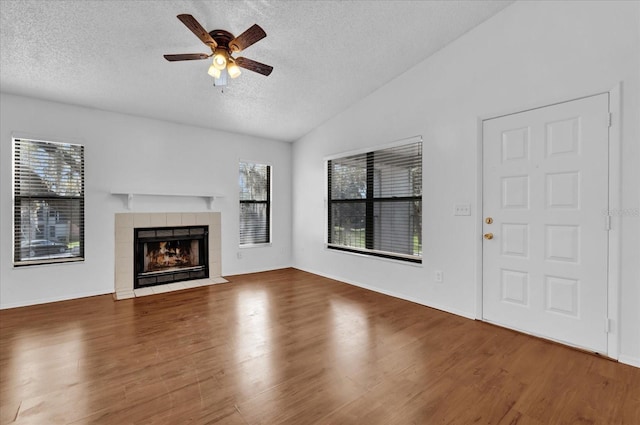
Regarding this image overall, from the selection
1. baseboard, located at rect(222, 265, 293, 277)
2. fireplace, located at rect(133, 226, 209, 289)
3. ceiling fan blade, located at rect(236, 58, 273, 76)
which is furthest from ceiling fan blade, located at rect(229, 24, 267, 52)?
baseboard, located at rect(222, 265, 293, 277)

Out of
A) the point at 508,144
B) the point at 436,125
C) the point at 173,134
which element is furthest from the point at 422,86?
the point at 173,134

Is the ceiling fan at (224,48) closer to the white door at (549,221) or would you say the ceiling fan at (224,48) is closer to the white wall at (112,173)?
the white wall at (112,173)

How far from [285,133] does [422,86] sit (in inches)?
106

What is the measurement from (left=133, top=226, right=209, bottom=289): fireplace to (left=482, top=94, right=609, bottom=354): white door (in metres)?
4.32

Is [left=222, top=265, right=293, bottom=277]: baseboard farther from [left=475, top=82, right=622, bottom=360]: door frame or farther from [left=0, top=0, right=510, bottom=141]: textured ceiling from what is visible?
[left=475, top=82, right=622, bottom=360]: door frame

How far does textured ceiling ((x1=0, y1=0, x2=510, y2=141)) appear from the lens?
8.57 feet

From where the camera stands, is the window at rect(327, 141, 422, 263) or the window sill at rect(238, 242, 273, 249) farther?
the window sill at rect(238, 242, 273, 249)

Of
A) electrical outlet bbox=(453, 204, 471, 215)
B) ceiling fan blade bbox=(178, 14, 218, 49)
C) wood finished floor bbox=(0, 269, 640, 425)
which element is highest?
ceiling fan blade bbox=(178, 14, 218, 49)

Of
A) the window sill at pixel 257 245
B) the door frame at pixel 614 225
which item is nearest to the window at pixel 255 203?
the window sill at pixel 257 245

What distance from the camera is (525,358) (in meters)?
2.43

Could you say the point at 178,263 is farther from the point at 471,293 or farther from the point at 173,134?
the point at 471,293

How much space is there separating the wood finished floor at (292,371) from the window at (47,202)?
782mm

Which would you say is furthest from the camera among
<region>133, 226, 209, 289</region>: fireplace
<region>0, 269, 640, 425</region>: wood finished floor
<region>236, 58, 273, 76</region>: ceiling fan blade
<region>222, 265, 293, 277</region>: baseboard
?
<region>222, 265, 293, 277</region>: baseboard

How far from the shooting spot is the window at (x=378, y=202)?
3961 mm
